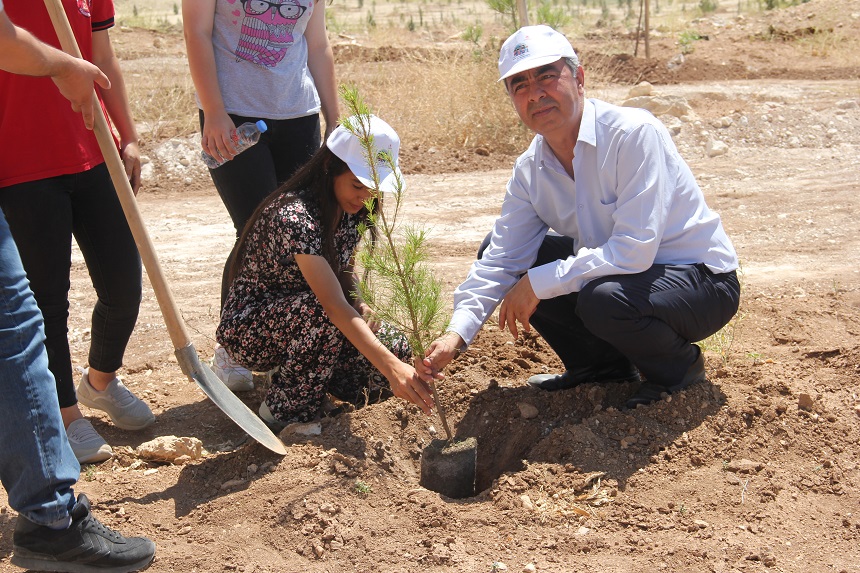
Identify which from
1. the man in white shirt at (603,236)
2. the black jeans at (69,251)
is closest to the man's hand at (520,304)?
the man in white shirt at (603,236)

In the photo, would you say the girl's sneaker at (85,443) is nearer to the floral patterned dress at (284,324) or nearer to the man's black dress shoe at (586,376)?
the floral patterned dress at (284,324)

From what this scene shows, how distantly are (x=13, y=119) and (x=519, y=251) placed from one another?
1.77 meters

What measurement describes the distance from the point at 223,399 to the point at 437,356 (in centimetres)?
72

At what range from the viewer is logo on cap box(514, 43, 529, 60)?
292cm

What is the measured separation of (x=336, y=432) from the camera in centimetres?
316

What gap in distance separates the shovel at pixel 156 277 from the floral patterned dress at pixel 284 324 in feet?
1.14

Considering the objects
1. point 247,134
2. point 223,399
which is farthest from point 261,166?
point 223,399

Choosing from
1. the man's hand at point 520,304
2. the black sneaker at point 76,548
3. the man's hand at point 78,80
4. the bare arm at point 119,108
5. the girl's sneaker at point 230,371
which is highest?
the man's hand at point 78,80

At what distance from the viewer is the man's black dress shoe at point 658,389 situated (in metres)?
3.15

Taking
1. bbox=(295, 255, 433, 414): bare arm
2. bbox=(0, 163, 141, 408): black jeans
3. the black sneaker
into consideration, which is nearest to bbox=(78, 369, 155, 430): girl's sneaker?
bbox=(0, 163, 141, 408): black jeans

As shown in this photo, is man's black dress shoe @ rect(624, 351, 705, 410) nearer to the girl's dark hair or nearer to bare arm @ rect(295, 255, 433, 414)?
bare arm @ rect(295, 255, 433, 414)

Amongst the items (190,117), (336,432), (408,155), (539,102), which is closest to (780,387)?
(539,102)

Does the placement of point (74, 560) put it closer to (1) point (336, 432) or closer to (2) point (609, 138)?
(1) point (336, 432)

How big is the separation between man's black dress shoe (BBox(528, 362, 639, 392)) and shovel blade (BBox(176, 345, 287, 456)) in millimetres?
1081
